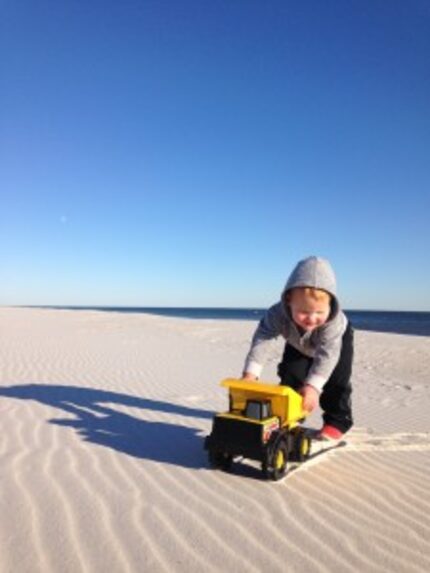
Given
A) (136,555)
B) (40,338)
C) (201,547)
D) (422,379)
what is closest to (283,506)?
(201,547)

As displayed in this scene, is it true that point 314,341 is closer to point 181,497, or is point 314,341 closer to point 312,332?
point 312,332

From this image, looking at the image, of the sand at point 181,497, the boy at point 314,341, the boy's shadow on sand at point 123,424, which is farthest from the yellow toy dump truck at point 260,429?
the boy's shadow on sand at point 123,424

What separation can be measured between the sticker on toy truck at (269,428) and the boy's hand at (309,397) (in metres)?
0.39

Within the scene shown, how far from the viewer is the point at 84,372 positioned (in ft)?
29.3

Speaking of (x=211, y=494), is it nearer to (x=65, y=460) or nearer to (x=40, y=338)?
(x=65, y=460)

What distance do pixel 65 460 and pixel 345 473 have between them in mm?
1843

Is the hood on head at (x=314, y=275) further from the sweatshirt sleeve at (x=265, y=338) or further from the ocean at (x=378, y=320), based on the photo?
the ocean at (x=378, y=320)

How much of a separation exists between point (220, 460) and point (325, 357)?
3.25ft

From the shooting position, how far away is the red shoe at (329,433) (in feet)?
14.1

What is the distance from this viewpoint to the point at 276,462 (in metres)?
3.35

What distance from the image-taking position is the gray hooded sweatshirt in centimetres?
381

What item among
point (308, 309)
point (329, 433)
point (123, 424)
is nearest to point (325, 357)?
point (308, 309)

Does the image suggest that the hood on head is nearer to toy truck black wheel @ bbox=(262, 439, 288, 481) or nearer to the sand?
toy truck black wheel @ bbox=(262, 439, 288, 481)

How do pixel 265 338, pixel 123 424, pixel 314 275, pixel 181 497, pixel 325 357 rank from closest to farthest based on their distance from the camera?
pixel 181 497
pixel 314 275
pixel 325 357
pixel 265 338
pixel 123 424
